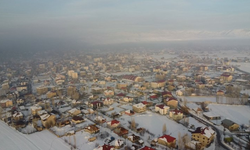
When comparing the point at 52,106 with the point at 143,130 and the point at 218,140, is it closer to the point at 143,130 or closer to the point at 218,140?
the point at 143,130

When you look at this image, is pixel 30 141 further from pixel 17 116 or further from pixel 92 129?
pixel 17 116

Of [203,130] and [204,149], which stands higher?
[203,130]

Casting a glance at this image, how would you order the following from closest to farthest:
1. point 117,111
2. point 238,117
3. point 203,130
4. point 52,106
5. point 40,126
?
point 203,130 < point 40,126 < point 238,117 < point 117,111 < point 52,106

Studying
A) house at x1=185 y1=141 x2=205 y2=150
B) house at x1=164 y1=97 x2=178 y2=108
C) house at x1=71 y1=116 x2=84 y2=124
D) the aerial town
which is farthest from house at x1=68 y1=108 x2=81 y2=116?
house at x1=185 y1=141 x2=205 y2=150

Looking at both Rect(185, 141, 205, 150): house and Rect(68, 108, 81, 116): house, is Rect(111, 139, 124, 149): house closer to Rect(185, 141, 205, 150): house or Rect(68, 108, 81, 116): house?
Rect(185, 141, 205, 150): house

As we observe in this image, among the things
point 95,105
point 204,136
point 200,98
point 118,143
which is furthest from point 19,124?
point 200,98

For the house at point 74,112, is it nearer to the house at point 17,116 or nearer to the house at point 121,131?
the house at point 17,116

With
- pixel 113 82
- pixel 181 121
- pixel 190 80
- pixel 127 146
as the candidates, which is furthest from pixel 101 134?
pixel 190 80
